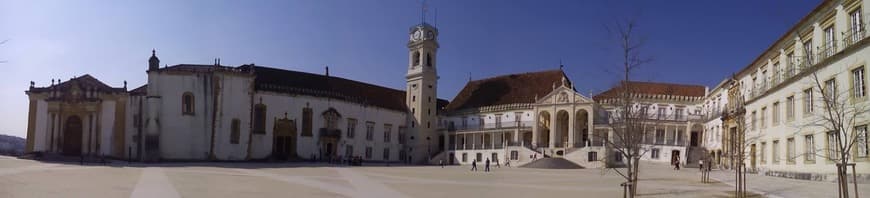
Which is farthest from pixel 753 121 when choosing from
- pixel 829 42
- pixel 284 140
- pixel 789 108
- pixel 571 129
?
pixel 284 140

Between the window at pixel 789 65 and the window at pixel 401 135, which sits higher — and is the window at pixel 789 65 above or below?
above

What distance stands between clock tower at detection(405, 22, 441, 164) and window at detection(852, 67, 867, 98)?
2050 inches

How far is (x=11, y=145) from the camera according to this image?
6038cm

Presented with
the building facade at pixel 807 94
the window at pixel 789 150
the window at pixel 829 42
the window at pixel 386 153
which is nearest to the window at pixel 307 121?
the window at pixel 386 153

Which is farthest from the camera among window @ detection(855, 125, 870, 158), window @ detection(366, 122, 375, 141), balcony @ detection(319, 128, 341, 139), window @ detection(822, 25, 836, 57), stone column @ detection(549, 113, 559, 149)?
window @ detection(366, 122, 375, 141)

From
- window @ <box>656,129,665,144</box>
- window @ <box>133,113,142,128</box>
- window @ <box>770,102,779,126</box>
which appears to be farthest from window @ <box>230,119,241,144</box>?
window @ <box>770,102,779,126</box>

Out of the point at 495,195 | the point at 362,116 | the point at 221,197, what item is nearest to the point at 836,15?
the point at 495,195

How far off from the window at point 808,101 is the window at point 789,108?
193 cm

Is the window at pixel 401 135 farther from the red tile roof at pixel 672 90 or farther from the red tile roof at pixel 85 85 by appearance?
the red tile roof at pixel 85 85

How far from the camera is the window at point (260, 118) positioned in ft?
190

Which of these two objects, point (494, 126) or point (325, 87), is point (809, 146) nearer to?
point (494, 126)

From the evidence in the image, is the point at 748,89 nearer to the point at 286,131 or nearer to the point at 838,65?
the point at 838,65

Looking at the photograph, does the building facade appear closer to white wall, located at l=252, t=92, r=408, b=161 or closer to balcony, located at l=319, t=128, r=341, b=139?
balcony, located at l=319, t=128, r=341, b=139

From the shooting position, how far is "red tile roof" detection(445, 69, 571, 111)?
7397 cm
